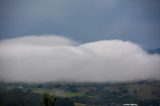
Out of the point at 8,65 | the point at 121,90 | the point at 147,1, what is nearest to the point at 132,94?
the point at 121,90

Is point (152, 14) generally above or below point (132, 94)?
above

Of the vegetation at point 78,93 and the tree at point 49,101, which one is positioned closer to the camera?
the tree at point 49,101

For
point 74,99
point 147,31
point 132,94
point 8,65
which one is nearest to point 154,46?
point 147,31

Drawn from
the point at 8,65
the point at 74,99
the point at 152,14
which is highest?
the point at 152,14

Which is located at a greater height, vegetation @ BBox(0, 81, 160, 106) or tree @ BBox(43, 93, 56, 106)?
vegetation @ BBox(0, 81, 160, 106)

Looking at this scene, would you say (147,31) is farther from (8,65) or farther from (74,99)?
(8,65)

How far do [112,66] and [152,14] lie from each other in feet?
7.74

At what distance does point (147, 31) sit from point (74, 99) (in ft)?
12.2

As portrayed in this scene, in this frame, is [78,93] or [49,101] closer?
[49,101]

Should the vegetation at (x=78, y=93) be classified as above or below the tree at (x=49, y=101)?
above

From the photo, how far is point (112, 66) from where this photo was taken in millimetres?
19359

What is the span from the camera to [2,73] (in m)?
19.4

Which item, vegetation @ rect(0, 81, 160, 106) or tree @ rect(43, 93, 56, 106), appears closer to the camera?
tree @ rect(43, 93, 56, 106)

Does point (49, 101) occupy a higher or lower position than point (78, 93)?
lower
